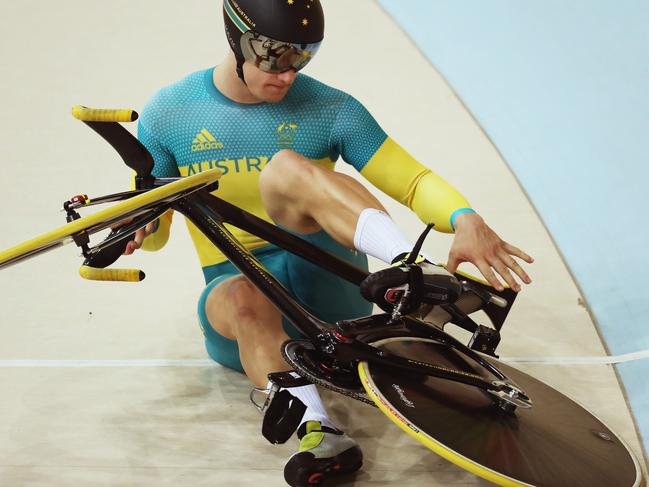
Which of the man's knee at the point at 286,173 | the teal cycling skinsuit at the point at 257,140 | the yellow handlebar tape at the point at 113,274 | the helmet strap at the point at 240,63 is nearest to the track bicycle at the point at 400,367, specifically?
the yellow handlebar tape at the point at 113,274

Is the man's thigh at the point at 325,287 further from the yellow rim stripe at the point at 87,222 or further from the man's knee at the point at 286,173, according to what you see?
the yellow rim stripe at the point at 87,222

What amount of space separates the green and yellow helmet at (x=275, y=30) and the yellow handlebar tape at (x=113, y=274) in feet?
2.16

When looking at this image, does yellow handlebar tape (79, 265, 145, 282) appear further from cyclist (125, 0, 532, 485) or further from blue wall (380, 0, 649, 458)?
blue wall (380, 0, 649, 458)

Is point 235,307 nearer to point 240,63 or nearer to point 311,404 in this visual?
point 311,404

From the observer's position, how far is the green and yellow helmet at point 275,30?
224cm

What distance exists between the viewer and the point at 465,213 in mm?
2229

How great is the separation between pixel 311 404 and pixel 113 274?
1.88 feet

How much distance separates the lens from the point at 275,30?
2.25 m

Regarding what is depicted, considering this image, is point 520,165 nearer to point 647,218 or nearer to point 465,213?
point 647,218

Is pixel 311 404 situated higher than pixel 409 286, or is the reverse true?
pixel 409 286

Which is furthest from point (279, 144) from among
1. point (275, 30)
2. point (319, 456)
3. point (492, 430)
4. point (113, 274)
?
point (492, 430)

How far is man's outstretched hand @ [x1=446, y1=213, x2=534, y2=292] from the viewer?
2.04 m

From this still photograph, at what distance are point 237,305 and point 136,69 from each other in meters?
2.97

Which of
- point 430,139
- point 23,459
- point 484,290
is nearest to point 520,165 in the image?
point 430,139
